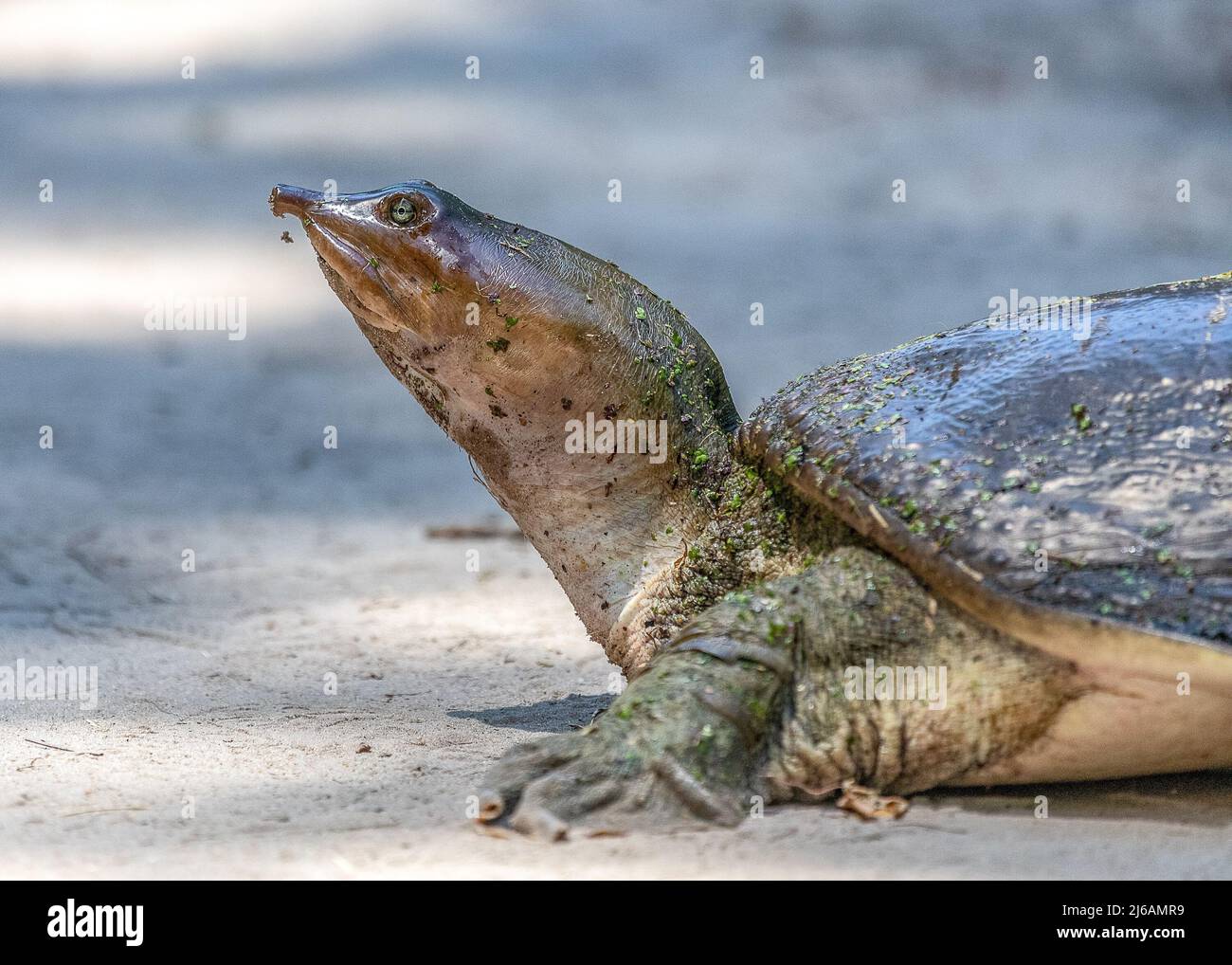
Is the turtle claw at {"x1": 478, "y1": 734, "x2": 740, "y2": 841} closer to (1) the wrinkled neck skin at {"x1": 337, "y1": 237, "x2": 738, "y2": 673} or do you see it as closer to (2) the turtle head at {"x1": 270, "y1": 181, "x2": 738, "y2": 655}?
(1) the wrinkled neck skin at {"x1": 337, "y1": 237, "x2": 738, "y2": 673}

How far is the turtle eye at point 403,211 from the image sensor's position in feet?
9.77

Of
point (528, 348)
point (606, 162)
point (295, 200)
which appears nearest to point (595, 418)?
point (528, 348)

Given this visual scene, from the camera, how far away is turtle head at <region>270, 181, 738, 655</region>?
297 centimetres

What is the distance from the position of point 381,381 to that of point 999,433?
6074mm

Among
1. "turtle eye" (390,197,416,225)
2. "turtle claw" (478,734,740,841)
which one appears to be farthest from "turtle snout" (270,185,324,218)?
"turtle claw" (478,734,740,841)

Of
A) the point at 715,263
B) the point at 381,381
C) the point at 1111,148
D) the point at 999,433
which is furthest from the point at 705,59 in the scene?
the point at 999,433

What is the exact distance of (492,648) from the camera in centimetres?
411

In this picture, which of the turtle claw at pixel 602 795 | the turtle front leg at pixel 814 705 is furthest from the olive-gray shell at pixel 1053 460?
the turtle claw at pixel 602 795

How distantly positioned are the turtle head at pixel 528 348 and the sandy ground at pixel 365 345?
625 mm

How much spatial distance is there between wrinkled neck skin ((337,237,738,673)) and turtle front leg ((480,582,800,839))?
0.49 m

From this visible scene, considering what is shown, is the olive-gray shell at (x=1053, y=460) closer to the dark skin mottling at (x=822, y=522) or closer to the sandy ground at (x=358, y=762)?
the dark skin mottling at (x=822, y=522)

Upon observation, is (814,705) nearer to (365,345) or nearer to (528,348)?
(528,348)
